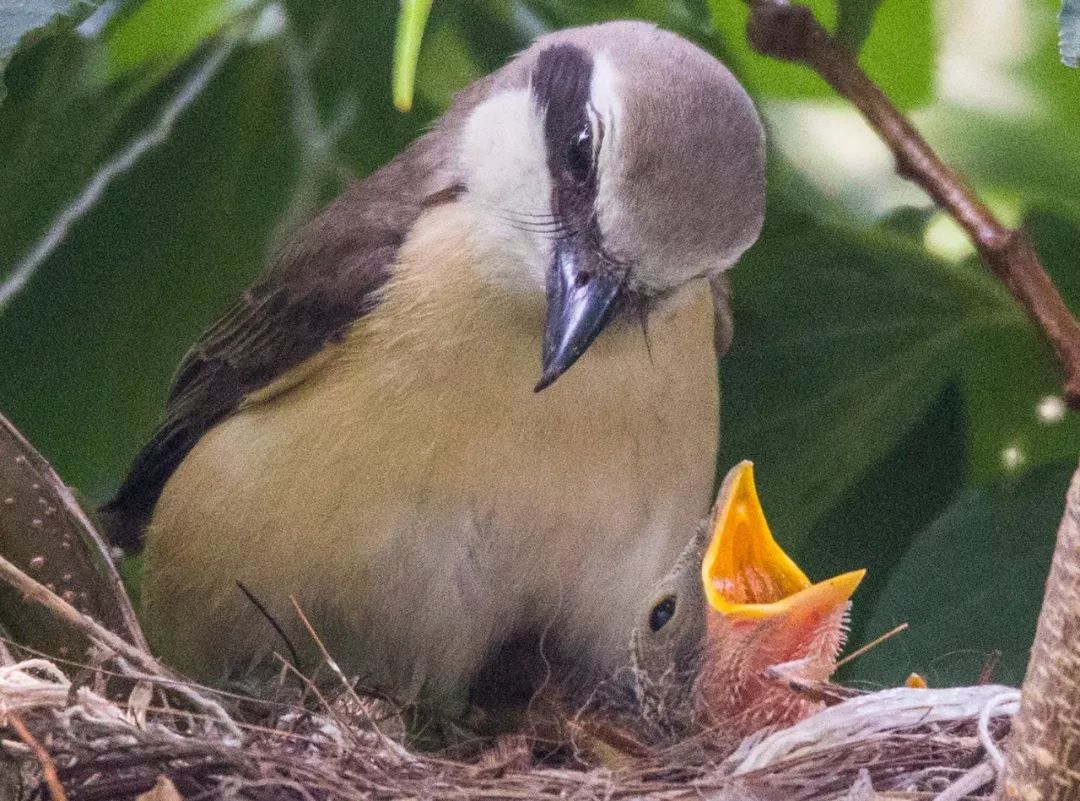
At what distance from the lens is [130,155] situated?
1804 mm

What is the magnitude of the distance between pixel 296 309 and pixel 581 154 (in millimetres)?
391

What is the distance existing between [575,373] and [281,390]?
304 millimetres

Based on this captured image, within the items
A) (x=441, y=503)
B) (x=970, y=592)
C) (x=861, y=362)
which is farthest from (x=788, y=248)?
(x=441, y=503)

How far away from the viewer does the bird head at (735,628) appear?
58.6 inches

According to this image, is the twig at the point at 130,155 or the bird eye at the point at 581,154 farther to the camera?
the twig at the point at 130,155

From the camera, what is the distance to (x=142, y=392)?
1864 millimetres

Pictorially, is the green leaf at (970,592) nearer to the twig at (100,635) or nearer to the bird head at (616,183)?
the bird head at (616,183)

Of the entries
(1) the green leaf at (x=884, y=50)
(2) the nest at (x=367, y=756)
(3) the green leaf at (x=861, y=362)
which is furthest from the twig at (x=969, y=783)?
(1) the green leaf at (x=884, y=50)

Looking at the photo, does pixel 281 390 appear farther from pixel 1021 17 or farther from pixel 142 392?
pixel 1021 17

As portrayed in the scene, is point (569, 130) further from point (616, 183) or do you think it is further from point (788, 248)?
point (788, 248)

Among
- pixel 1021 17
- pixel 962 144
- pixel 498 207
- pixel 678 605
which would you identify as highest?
pixel 498 207

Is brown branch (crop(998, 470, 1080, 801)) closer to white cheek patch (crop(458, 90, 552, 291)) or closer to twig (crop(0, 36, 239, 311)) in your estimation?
white cheek patch (crop(458, 90, 552, 291))

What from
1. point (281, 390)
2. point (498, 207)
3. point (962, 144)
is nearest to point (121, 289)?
point (281, 390)

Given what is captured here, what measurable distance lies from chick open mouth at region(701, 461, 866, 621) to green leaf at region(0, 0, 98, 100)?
2.37ft
